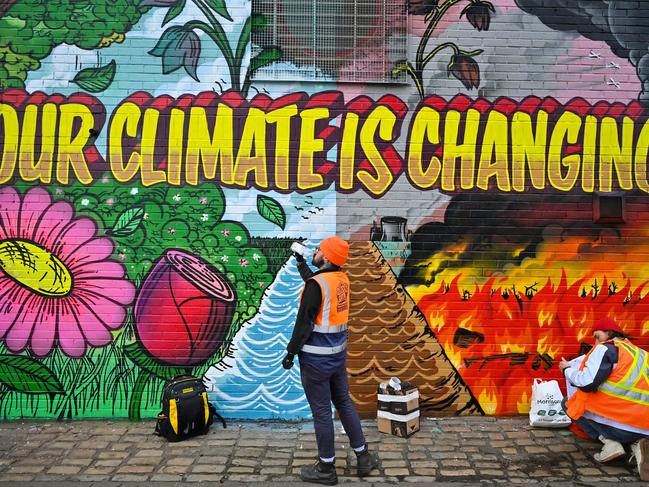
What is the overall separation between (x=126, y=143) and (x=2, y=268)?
188cm

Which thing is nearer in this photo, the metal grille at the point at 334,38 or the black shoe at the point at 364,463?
the black shoe at the point at 364,463

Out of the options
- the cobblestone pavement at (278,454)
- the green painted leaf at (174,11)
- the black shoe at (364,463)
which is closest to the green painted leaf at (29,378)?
the cobblestone pavement at (278,454)

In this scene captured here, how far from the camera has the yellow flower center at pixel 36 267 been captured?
6074 millimetres

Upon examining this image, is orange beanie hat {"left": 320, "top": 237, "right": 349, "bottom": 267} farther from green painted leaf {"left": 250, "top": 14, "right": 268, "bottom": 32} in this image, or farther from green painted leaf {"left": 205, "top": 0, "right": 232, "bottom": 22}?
green painted leaf {"left": 205, "top": 0, "right": 232, "bottom": 22}

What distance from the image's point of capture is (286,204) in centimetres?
616

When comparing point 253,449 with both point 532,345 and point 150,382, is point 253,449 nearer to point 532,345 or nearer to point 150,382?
point 150,382

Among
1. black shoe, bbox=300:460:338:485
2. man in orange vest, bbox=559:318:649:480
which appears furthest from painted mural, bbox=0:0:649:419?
black shoe, bbox=300:460:338:485

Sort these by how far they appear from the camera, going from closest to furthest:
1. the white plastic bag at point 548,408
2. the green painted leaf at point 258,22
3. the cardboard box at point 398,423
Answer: the cardboard box at point 398,423 → the white plastic bag at point 548,408 → the green painted leaf at point 258,22

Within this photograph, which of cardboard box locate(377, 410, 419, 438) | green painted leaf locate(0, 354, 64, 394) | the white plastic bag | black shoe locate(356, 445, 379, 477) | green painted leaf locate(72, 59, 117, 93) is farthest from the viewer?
green painted leaf locate(72, 59, 117, 93)

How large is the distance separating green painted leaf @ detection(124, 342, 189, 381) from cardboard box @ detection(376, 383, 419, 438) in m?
2.10

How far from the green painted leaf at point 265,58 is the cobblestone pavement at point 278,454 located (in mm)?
3848

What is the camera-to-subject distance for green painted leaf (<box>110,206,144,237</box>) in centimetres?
611

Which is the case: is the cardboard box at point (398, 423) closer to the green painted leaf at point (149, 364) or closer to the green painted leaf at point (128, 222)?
the green painted leaf at point (149, 364)

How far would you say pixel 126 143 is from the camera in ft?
20.1
